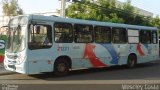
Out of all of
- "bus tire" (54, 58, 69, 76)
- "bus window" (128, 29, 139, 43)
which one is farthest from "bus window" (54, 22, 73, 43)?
"bus window" (128, 29, 139, 43)

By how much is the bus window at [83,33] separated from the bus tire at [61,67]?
135cm

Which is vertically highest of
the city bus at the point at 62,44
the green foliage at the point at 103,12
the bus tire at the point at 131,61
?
the green foliage at the point at 103,12

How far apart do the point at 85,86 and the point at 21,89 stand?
249cm

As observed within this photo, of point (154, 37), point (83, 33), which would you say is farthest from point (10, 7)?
point (83, 33)

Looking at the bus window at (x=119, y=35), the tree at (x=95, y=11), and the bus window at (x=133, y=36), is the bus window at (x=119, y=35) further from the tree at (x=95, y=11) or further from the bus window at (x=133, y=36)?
the tree at (x=95, y=11)

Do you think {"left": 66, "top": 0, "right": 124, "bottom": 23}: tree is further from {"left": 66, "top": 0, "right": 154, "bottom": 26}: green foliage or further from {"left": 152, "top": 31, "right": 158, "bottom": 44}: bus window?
{"left": 152, "top": 31, "right": 158, "bottom": 44}: bus window

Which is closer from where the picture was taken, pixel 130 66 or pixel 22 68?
pixel 22 68

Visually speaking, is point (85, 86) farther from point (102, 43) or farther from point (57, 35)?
point (102, 43)

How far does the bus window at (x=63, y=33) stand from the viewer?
1614 centimetres

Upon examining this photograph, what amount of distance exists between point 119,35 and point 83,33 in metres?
3.53

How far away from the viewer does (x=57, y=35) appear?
1616 centimetres

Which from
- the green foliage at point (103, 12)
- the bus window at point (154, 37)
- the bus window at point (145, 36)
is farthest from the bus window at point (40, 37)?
the green foliage at point (103, 12)

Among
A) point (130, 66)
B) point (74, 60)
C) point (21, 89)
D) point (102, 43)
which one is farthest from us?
point (130, 66)

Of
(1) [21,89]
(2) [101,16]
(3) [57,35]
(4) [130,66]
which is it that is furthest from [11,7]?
(1) [21,89]
